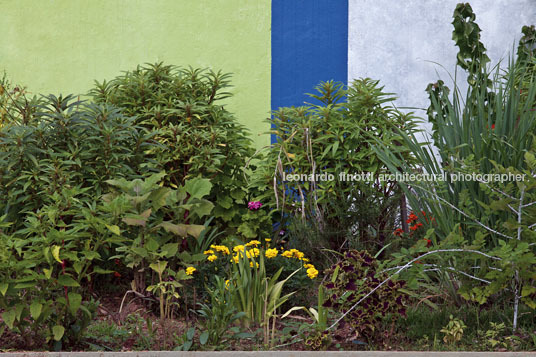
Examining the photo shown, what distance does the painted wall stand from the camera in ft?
21.7

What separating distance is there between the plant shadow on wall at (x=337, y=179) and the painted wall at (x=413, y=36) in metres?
1.54

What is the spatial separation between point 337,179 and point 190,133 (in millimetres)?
1367

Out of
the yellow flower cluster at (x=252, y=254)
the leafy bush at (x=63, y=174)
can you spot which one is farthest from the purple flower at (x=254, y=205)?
the leafy bush at (x=63, y=174)

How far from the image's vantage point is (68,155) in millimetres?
4184

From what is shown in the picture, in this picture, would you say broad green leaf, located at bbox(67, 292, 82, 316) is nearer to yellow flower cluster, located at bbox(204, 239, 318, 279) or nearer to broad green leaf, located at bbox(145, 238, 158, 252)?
broad green leaf, located at bbox(145, 238, 158, 252)

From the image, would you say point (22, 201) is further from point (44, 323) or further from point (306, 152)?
point (306, 152)

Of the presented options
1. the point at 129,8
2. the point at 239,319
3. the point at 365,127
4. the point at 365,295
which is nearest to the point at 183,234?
the point at 239,319

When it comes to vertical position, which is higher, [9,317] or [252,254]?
[252,254]

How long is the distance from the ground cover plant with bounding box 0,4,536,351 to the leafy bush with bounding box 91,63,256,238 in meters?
0.02

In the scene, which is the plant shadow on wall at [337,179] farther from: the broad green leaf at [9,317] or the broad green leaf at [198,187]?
the broad green leaf at [9,317]

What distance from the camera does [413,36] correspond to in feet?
21.9

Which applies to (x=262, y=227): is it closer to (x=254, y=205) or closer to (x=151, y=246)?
(x=254, y=205)

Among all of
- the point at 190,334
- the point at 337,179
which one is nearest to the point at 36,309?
the point at 190,334

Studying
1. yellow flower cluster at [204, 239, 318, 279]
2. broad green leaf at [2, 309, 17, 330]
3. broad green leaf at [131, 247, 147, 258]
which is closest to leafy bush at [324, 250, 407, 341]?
yellow flower cluster at [204, 239, 318, 279]
